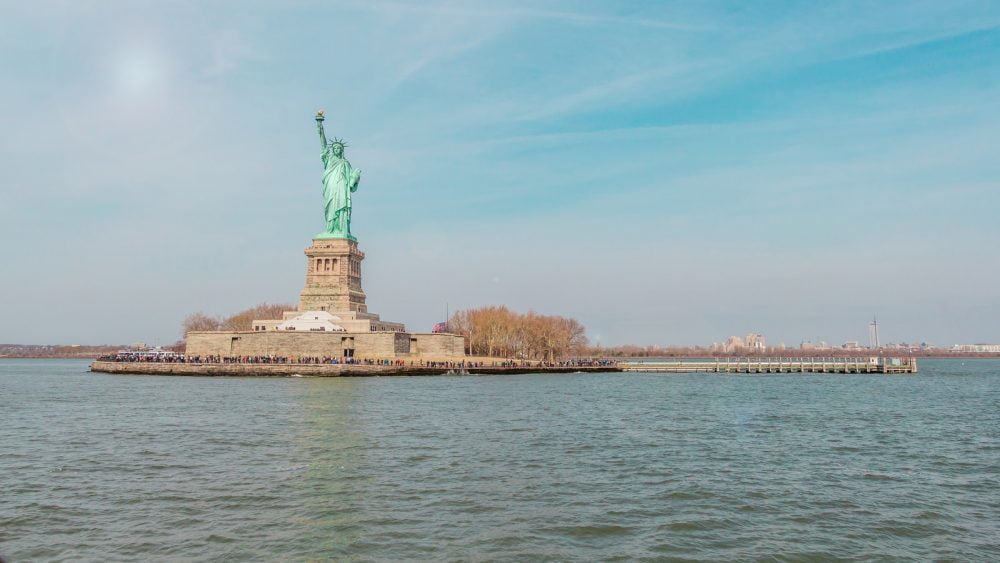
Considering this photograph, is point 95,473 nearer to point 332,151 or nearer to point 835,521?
point 835,521

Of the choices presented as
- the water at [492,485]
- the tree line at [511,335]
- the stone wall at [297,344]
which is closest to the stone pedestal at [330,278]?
the stone wall at [297,344]

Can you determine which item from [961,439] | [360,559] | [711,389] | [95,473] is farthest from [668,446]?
[711,389]

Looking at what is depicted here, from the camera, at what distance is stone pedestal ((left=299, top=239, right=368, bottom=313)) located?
259ft

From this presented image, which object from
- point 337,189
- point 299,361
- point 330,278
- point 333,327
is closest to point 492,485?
point 299,361

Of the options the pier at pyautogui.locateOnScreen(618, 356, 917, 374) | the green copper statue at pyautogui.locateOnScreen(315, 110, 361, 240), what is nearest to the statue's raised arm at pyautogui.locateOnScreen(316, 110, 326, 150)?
the green copper statue at pyautogui.locateOnScreen(315, 110, 361, 240)

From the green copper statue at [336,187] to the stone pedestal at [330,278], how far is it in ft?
6.06

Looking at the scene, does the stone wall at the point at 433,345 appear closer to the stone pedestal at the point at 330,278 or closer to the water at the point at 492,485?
the stone pedestal at the point at 330,278

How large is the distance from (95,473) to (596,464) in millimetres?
13158

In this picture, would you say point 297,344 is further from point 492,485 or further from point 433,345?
point 492,485

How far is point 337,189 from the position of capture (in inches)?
3273

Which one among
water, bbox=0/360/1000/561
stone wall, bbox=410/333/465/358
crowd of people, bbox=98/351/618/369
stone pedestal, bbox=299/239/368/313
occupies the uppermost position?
stone pedestal, bbox=299/239/368/313

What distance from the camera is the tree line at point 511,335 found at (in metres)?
99.8

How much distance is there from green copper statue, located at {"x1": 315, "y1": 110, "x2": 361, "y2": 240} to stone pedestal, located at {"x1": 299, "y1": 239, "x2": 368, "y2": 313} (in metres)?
1.85

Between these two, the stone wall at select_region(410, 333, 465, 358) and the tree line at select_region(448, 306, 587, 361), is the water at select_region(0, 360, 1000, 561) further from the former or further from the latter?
the tree line at select_region(448, 306, 587, 361)
